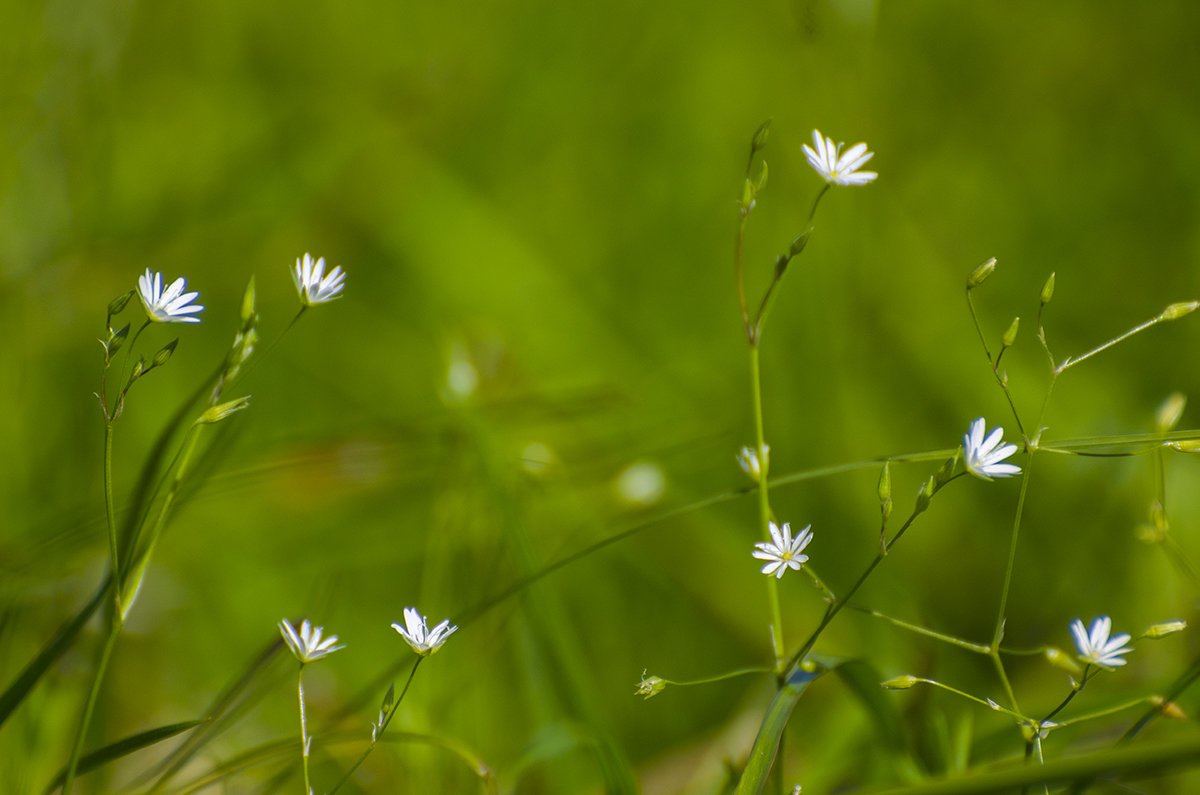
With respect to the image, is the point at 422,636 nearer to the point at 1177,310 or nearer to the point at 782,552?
the point at 782,552

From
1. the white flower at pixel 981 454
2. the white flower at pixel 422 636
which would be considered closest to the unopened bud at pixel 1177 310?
the white flower at pixel 981 454

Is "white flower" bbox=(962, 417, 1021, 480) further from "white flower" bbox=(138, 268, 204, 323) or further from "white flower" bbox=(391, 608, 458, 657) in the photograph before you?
"white flower" bbox=(138, 268, 204, 323)

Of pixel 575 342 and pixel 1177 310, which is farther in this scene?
pixel 575 342

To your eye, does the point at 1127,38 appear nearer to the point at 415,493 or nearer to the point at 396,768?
the point at 415,493

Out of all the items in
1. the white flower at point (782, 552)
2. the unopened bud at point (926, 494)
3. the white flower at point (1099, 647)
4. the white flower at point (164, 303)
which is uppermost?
the white flower at point (164, 303)

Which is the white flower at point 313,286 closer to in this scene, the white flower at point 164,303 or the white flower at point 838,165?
the white flower at point 164,303

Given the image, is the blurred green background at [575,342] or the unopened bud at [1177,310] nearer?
the unopened bud at [1177,310]

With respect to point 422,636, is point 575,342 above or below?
above

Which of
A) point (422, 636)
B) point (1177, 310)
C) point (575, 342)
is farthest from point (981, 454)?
point (575, 342)

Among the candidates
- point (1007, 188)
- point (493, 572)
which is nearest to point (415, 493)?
point (493, 572)

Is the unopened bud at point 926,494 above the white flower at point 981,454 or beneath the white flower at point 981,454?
beneath

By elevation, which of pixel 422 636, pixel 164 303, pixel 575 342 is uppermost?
pixel 575 342
